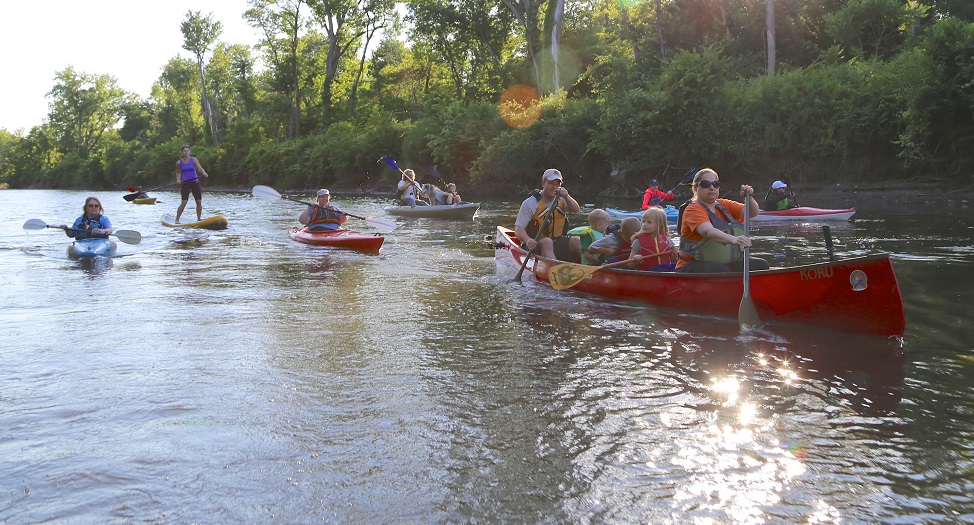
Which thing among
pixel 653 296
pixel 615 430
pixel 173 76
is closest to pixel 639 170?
pixel 653 296

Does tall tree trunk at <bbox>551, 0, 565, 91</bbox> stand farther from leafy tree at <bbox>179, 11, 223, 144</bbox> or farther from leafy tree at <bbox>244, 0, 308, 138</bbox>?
leafy tree at <bbox>179, 11, 223, 144</bbox>

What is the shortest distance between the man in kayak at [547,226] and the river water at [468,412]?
0.75 m

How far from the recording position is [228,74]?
62500mm

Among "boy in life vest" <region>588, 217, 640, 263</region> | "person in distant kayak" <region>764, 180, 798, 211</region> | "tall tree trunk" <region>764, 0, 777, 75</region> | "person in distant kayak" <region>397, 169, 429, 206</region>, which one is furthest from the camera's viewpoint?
"tall tree trunk" <region>764, 0, 777, 75</region>

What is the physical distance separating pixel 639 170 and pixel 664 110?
2667 millimetres

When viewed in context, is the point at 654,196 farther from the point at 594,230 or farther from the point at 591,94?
the point at 591,94

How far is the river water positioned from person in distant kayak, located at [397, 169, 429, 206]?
11.9 metres

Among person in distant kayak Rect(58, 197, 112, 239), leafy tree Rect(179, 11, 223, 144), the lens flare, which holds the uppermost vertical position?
leafy tree Rect(179, 11, 223, 144)

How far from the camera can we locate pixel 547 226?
31.7 feet

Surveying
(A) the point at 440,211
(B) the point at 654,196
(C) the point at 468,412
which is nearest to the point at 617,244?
(C) the point at 468,412

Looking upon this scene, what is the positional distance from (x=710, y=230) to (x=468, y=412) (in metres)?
3.18

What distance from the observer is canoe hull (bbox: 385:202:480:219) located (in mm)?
19828

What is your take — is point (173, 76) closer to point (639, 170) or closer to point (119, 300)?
point (639, 170)

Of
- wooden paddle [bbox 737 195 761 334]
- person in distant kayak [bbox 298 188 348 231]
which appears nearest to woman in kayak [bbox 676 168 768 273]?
wooden paddle [bbox 737 195 761 334]
